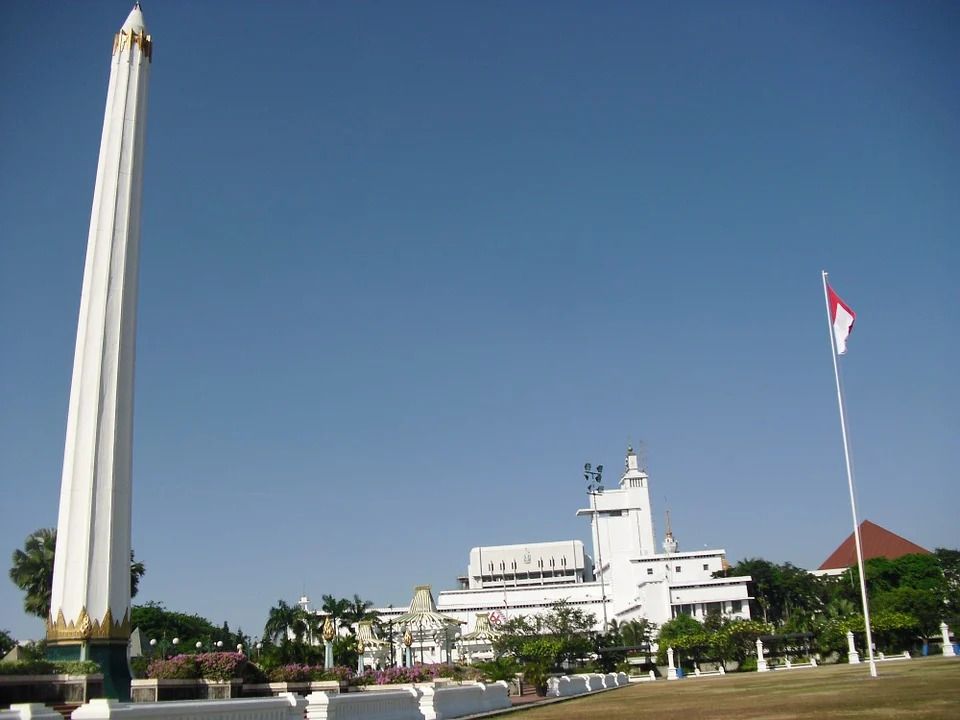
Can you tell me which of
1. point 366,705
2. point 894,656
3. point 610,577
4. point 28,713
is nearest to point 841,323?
point 366,705

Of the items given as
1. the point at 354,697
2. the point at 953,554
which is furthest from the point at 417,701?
the point at 953,554

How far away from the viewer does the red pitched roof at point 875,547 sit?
13112 centimetres

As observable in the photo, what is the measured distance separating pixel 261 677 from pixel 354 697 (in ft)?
46.4

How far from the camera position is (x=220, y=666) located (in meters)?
27.8

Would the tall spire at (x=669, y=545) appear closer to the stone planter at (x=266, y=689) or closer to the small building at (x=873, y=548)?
the small building at (x=873, y=548)

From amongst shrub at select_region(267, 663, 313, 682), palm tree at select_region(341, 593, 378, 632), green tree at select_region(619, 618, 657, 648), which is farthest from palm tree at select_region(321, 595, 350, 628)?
shrub at select_region(267, 663, 313, 682)

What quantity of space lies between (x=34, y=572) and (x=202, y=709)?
1572 inches

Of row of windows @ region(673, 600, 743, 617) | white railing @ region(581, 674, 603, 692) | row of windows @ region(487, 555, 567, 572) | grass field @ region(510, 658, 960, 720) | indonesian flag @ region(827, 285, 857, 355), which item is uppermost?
indonesian flag @ region(827, 285, 857, 355)

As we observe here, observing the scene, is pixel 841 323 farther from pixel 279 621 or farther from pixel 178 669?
pixel 279 621

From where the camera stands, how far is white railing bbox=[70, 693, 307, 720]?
35.0 feet

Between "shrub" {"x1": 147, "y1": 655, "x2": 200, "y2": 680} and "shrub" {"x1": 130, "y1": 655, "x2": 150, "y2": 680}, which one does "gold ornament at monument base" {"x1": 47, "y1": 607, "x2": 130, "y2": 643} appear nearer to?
"shrub" {"x1": 147, "y1": 655, "x2": 200, "y2": 680}

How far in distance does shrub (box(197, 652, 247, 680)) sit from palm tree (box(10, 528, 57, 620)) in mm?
23271

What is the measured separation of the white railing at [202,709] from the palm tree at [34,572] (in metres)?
36.3

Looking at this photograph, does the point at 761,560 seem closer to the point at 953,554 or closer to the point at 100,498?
the point at 953,554
